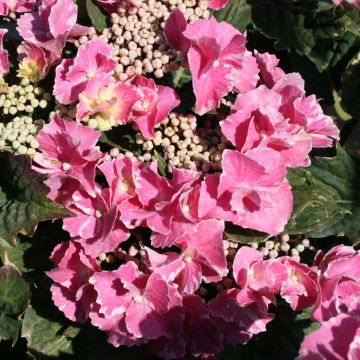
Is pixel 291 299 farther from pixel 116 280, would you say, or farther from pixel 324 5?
pixel 324 5

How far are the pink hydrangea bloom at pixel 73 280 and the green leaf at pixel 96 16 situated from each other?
1.26 ft

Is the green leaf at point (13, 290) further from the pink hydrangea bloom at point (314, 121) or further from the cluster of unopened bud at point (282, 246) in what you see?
the pink hydrangea bloom at point (314, 121)

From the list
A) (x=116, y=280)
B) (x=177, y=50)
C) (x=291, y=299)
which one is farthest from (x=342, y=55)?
(x=116, y=280)

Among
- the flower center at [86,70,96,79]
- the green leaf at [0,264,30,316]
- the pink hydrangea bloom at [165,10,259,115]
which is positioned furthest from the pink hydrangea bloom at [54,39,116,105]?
the green leaf at [0,264,30,316]

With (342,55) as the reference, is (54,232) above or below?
below

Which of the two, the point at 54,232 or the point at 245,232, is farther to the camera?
the point at 54,232

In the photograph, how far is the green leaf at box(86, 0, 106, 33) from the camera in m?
1.08

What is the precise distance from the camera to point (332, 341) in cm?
64

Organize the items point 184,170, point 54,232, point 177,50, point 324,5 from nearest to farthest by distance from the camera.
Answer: point 184,170 → point 177,50 → point 54,232 → point 324,5

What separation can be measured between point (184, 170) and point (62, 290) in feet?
1.03

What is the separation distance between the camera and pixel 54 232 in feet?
3.60

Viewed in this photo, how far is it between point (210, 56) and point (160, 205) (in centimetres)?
25

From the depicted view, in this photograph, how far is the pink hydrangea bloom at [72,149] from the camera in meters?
0.90

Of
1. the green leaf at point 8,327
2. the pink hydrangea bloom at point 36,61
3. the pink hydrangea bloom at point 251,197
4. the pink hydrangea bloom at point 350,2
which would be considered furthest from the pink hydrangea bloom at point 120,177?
the pink hydrangea bloom at point 350,2
